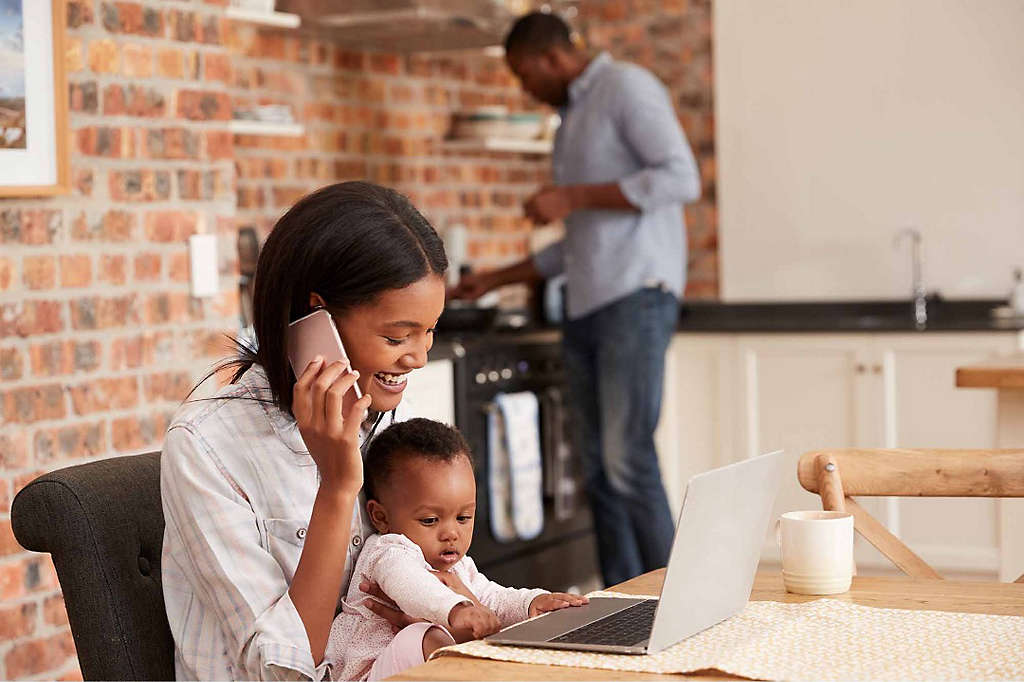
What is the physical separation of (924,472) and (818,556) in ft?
1.65

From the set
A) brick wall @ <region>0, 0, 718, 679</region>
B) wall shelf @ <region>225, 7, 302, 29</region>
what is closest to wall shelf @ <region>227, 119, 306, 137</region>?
wall shelf @ <region>225, 7, 302, 29</region>

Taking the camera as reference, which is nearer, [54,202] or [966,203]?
[54,202]

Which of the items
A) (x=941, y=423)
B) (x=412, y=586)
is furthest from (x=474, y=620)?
(x=941, y=423)

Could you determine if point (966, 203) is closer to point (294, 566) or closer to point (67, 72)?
point (67, 72)

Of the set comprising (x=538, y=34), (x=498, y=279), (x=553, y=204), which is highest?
(x=538, y=34)

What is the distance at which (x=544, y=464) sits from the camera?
4.50 m

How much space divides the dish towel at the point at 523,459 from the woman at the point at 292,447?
252 centimetres

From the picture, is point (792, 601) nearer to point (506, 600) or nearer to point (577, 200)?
point (506, 600)

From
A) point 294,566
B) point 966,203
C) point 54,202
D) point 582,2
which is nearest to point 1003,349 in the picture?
point 966,203

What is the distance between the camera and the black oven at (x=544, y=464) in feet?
13.8

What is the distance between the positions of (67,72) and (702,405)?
269 centimetres

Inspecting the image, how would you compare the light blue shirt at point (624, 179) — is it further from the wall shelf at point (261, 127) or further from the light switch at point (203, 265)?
the light switch at point (203, 265)

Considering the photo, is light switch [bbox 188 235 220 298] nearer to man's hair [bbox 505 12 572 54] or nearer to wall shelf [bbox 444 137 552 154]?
man's hair [bbox 505 12 572 54]

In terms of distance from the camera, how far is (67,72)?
2.82 metres
